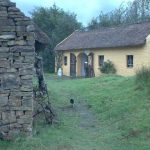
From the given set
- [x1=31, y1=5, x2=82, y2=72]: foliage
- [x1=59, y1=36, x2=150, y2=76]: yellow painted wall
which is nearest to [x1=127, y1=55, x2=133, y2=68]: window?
[x1=59, y1=36, x2=150, y2=76]: yellow painted wall

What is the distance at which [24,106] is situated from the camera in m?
9.72

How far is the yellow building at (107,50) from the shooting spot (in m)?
29.4

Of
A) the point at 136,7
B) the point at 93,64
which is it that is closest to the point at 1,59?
the point at 93,64

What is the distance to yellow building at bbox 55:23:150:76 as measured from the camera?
2942cm

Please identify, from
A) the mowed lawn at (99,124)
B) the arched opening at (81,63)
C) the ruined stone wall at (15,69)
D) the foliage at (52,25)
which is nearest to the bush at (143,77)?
the mowed lawn at (99,124)

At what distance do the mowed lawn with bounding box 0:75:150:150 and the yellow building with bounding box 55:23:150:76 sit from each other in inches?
430

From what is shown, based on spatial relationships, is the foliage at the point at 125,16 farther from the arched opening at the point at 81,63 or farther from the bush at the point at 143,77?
the bush at the point at 143,77

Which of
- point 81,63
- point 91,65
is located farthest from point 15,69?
point 81,63

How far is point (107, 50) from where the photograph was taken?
108 feet

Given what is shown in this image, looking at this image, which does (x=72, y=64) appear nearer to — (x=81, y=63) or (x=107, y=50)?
(x=81, y=63)

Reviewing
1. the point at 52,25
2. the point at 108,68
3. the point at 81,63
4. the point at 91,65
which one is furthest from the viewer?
the point at 52,25

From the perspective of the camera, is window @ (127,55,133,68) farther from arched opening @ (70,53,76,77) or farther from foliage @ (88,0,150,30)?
foliage @ (88,0,150,30)

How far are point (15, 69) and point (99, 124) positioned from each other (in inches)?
151

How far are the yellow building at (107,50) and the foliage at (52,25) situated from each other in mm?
2589
